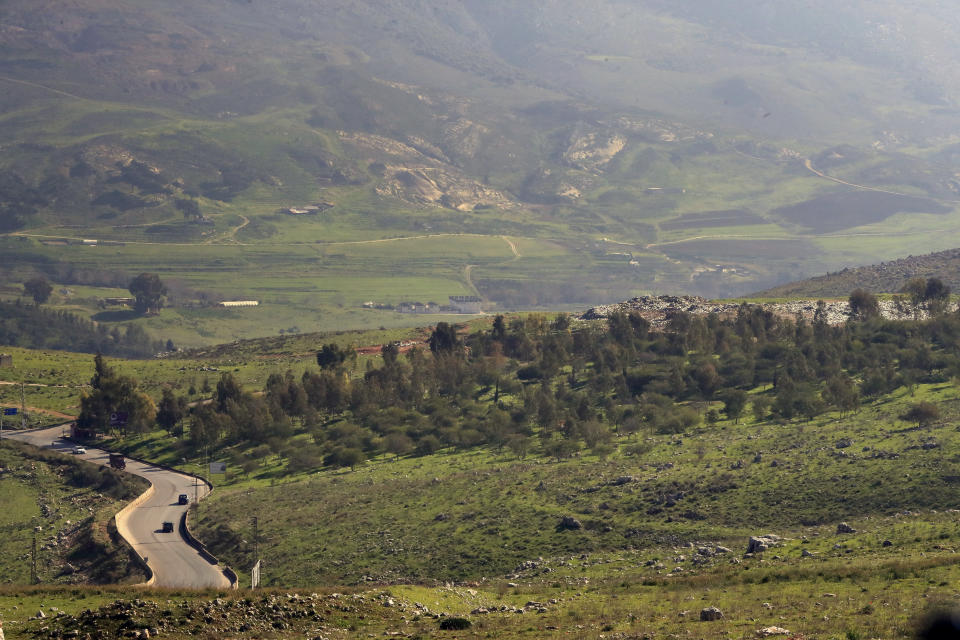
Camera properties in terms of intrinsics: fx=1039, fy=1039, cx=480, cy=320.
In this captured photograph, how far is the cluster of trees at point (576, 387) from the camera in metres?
97.0

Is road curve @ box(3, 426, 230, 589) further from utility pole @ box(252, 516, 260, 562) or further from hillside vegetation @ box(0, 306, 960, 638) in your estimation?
hillside vegetation @ box(0, 306, 960, 638)

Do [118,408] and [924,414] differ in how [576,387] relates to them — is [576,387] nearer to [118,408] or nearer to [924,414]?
[924,414]

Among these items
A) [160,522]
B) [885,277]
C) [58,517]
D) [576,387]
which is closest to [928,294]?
[576,387]

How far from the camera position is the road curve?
6381cm

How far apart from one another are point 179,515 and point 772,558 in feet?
154

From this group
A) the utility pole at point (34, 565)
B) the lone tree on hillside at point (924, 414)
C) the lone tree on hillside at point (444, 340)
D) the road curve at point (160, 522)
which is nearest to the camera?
the road curve at point (160, 522)

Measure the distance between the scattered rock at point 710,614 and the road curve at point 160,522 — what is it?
22631 millimetres


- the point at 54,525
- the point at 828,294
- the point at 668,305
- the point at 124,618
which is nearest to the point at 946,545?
the point at 124,618

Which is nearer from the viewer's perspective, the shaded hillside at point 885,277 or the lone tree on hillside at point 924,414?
the lone tree on hillside at point 924,414

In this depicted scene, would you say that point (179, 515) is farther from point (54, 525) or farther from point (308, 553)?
point (308, 553)

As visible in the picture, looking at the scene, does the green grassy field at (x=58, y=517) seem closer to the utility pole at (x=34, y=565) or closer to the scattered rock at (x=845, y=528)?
the utility pole at (x=34, y=565)

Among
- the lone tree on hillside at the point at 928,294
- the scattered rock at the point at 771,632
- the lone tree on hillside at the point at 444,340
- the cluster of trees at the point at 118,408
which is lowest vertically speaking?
the cluster of trees at the point at 118,408

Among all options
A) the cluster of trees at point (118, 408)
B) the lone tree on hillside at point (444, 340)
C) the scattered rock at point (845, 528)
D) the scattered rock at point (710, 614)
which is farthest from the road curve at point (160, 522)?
the lone tree on hillside at point (444, 340)

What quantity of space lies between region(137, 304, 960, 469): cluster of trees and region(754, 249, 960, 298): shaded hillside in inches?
1984
